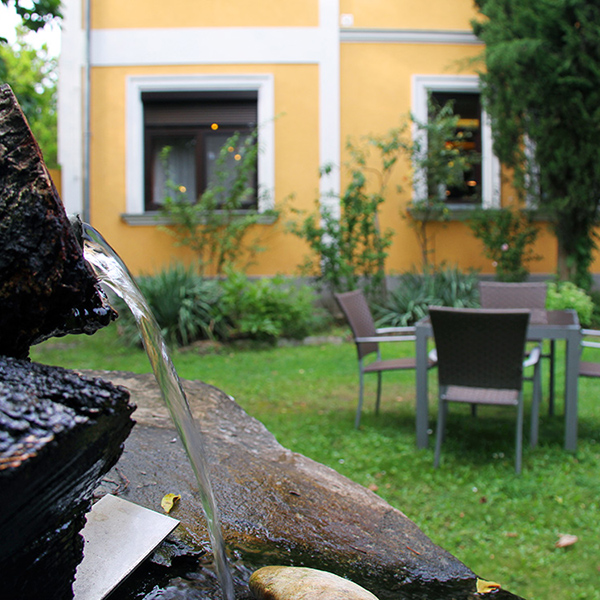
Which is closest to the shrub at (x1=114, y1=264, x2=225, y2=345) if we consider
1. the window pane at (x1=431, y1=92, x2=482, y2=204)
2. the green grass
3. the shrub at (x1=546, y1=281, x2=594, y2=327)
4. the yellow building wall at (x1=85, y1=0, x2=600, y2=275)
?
the green grass

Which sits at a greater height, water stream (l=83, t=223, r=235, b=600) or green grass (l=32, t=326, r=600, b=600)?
water stream (l=83, t=223, r=235, b=600)

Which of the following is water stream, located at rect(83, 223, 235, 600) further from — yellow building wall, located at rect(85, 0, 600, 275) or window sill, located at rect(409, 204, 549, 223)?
window sill, located at rect(409, 204, 549, 223)

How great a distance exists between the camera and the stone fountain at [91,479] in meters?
0.86

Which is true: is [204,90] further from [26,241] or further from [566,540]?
[26,241]

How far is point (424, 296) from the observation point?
8.59m

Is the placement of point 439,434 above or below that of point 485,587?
below

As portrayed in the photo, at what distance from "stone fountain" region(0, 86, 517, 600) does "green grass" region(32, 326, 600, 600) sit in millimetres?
1014

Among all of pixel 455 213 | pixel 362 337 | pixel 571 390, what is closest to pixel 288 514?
pixel 571 390

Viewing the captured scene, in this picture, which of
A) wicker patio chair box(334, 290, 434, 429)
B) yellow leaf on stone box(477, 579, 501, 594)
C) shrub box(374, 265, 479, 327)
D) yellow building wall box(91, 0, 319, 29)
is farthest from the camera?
yellow building wall box(91, 0, 319, 29)

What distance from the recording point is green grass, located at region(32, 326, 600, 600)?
2.53 m

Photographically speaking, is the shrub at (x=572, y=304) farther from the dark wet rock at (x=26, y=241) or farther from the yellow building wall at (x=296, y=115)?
the yellow building wall at (x=296, y=115)

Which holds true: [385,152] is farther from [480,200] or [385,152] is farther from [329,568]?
[329,568]

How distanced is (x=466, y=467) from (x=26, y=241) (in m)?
3.08

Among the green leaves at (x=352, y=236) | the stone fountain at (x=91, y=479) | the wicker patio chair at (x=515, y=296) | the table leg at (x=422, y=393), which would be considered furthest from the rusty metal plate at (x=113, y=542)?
the green leaves at (x=352, y=236)
